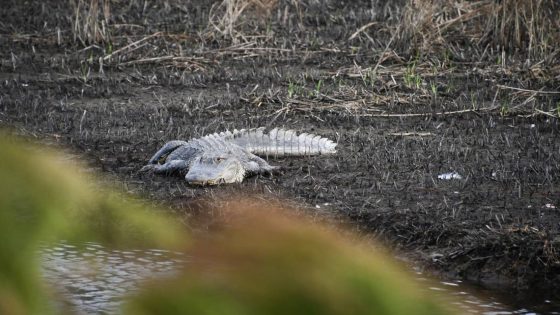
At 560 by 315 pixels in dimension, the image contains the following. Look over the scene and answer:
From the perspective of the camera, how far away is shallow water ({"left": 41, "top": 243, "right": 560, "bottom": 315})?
0.94 meters

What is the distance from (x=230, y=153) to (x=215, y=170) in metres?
0.20

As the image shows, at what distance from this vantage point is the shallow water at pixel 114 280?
3.09ft

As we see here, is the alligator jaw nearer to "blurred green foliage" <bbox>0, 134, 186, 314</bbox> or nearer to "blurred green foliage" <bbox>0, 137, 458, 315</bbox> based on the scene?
"blurred green foliage" <bbox>0, 134, 186, 314</bbox>

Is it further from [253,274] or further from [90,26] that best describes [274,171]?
[253,274]

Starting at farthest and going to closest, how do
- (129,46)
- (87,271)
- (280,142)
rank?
(129,46) < (280,142) < (87,271)

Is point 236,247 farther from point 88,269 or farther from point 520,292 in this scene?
point 520,292

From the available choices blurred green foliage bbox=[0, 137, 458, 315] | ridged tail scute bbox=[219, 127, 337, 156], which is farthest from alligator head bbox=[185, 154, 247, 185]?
blurred green foliage bbox=[0, 137, 458, 315]

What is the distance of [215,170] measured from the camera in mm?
5812

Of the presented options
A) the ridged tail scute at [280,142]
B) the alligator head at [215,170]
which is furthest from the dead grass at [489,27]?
the alligator head at [215,170]

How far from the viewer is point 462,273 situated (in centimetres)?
434

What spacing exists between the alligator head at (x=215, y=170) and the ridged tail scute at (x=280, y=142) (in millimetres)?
519

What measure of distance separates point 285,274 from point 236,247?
0.04 meters

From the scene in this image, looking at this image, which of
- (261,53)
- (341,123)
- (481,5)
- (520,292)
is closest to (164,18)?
(261,53)

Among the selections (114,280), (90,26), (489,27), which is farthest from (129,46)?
(114,280)
